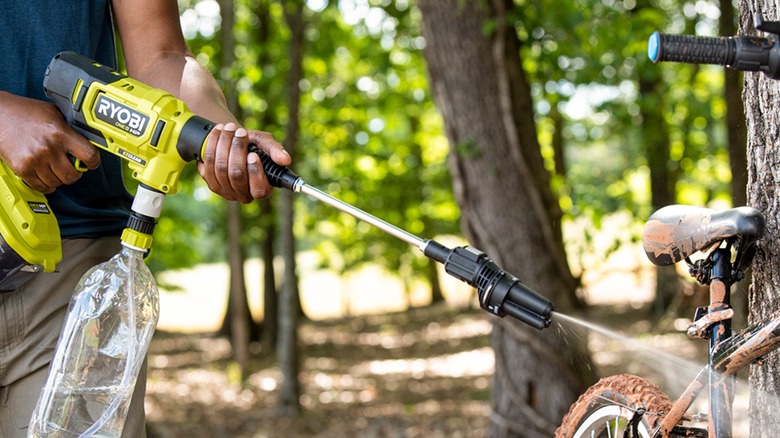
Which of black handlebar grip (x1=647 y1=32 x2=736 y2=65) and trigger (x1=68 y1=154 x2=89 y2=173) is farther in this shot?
trigger (x1=68 y1=154 x2=89 y2=173)

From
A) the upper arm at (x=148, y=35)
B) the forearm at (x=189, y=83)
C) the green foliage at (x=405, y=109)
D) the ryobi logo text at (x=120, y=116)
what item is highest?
the green foliage at (x=405, y=109)

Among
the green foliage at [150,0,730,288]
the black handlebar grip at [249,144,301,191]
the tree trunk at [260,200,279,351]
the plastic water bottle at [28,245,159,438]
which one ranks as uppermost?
the green foliage at [150,0,730,288]

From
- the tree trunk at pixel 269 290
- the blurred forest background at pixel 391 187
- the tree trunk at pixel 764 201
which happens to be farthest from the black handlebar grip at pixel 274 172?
the tree trunk at pixel 269 290

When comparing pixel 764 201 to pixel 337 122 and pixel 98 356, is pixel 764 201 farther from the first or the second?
pixel 337 122

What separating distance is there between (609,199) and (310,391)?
4.85 metres

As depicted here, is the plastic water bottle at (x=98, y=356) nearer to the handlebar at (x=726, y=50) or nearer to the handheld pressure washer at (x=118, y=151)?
the handheld pressure washer at (x=118, y=151)

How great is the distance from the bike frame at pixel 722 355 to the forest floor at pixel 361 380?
14.0ft

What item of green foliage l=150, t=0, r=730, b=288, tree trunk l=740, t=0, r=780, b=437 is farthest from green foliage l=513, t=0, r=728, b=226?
tree trunk l=740, t=0, r=780, b=437

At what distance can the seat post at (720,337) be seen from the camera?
Result: 66.1 inches

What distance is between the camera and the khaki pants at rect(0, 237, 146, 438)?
1.99 meters

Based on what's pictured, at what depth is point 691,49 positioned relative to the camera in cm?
143

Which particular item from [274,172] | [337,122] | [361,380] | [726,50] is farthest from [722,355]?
[337,122]

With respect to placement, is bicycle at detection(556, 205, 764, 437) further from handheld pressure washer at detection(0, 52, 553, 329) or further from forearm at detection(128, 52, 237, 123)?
forearm at detection(128, 52, 237, 123)

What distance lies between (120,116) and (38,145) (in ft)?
0.60
